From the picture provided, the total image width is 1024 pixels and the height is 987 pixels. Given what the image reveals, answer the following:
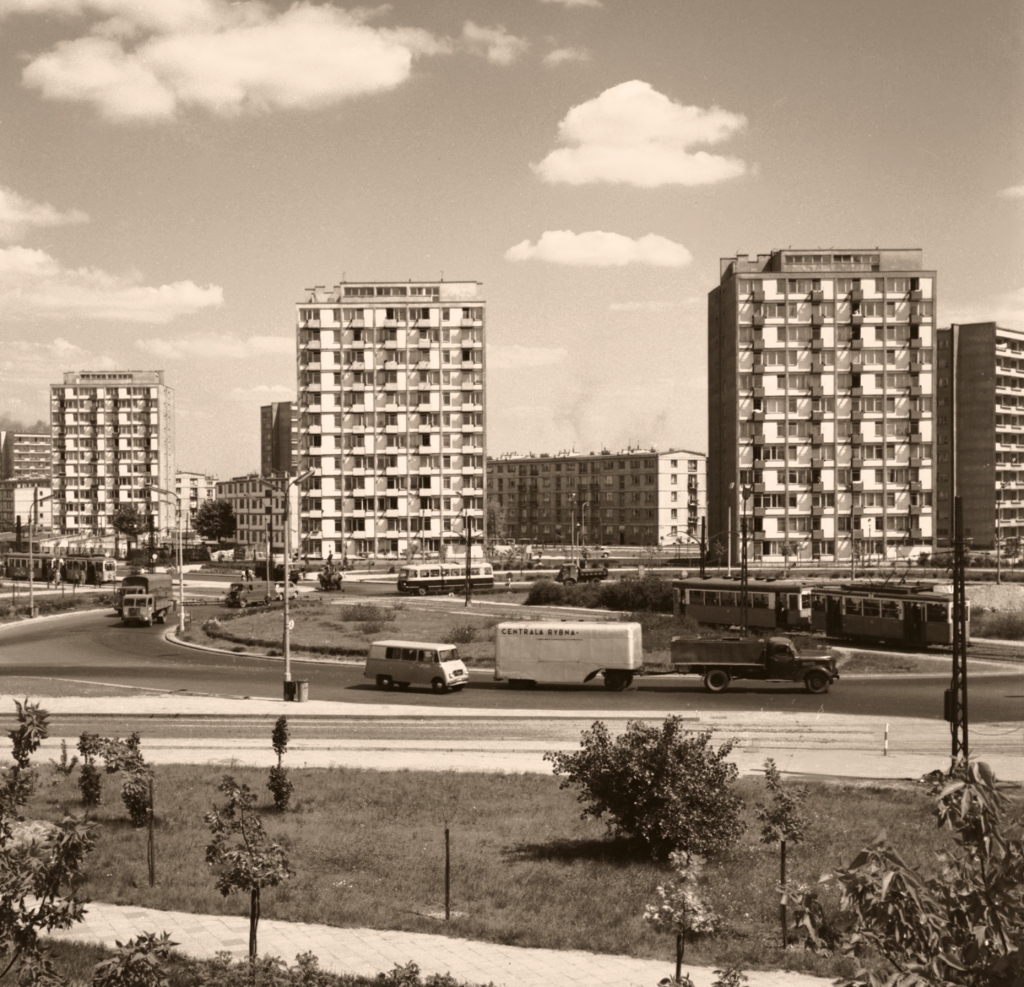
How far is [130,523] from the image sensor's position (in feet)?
467

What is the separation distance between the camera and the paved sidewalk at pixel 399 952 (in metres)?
14.2

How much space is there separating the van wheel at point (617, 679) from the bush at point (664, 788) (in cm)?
2071

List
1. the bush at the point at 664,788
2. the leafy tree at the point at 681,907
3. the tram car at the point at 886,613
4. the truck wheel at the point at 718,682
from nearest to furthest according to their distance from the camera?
the leafy tree at the point at 681,907
the bush at the point at 664,788
the truck wheel at the point at 718,682
the tram car at the point at 886,613

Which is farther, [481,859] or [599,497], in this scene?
[599,497]

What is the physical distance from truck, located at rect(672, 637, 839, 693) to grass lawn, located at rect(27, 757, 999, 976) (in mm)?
14925

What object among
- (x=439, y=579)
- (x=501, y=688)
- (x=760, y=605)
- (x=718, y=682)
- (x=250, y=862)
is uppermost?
(x=250, y=862)

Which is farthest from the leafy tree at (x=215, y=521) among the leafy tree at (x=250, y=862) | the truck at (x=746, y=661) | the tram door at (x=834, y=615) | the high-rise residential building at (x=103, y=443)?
the leafy tree at (x=250, y=862)

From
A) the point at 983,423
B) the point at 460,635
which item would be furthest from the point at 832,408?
the point at 460,635

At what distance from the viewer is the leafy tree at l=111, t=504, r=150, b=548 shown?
14125 centimetres

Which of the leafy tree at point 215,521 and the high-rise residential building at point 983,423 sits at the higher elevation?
the high-rise residential building at point 983,423

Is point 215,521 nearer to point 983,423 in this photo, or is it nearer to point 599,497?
point 599,497

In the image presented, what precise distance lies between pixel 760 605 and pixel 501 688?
19.6m

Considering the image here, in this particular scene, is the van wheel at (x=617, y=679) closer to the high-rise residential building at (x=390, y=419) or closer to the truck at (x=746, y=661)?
the truck at (x=746, y=661)

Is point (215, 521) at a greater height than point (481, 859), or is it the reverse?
point (215, 521)
